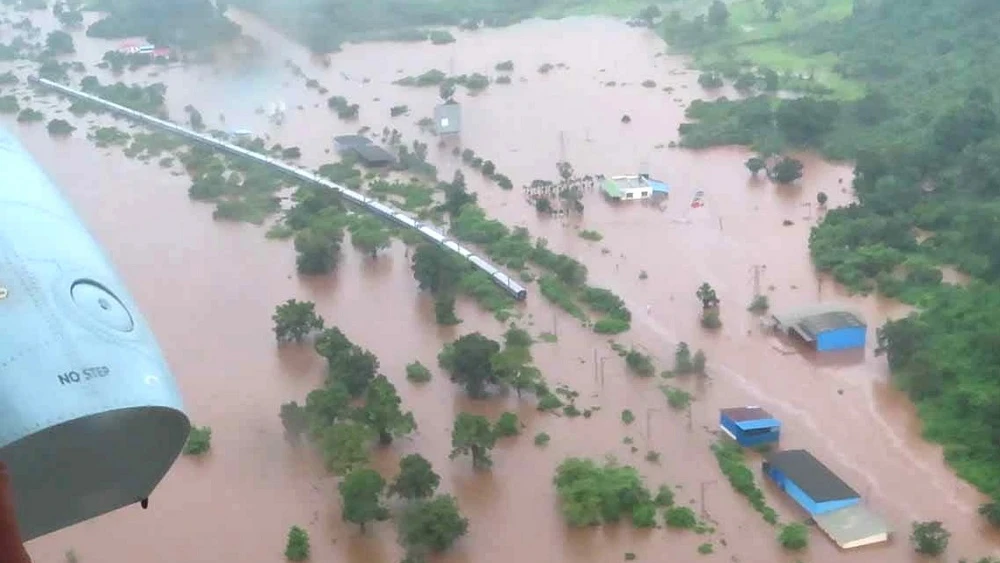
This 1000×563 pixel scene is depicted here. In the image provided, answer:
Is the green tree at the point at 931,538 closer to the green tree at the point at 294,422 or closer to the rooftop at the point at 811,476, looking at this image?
the rooftop at the point at 811,476

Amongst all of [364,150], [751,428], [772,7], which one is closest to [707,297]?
[751,428]

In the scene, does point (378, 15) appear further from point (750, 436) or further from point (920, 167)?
point (750, 436)

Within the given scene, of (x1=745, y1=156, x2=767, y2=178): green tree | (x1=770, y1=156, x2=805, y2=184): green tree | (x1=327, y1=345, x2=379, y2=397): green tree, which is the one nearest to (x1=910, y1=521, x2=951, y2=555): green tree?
(x1=327, y1=345, x2=379, y2=397): green tree

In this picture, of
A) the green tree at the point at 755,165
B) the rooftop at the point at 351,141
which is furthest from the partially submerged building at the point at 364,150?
the green tree at the point at 755,165

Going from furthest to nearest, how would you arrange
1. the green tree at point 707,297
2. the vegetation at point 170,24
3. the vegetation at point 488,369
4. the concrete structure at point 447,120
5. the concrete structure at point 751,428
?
the vegetation at point 170,24 < the concrete structure at point 447,120 < the green tree at point 707,297 < the vegetation at point 488,369 < the concrete structure at point 751,428

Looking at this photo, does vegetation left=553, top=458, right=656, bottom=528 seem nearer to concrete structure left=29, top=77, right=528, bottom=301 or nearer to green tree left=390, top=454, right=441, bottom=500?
green tree left=390, top=454, right=441, bottom=500
